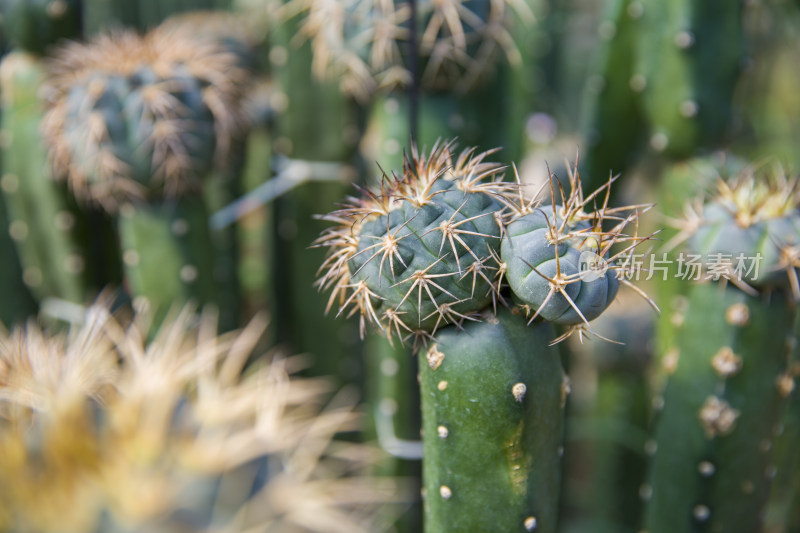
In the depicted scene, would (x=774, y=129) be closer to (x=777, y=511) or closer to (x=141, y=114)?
(x=777, y=511)

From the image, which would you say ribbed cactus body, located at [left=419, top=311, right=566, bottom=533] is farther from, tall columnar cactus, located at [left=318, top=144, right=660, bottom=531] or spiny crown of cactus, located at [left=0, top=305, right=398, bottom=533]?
spiny crown of cactus, located at [left=0, top=305, right=398, bottom=533]

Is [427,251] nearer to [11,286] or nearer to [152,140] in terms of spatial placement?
[152,140]

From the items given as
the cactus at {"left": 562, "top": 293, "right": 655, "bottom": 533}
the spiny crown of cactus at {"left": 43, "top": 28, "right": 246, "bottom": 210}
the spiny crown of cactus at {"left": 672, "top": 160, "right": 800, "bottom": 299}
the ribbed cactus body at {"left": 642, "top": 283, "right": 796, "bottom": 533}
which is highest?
the spiny crown of cactus at {"left": 43, "top": 28, "right": 246, "bottom": 210}

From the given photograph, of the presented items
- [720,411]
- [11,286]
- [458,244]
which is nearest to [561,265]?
[458,244]

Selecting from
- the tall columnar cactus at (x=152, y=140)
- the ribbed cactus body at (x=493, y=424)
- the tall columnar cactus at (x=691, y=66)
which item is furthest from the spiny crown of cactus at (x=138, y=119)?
the tall columnar cactus at (x=691, y=66)

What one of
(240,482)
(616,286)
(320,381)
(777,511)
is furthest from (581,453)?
(240,482)

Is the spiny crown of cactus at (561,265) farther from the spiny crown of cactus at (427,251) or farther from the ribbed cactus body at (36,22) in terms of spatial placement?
the ribbed cactus body at (36,22)

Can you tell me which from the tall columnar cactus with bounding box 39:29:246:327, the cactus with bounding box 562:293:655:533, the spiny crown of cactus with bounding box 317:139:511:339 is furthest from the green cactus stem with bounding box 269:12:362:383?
the spiny crown of cactus with bounding box 317:139:511:339
